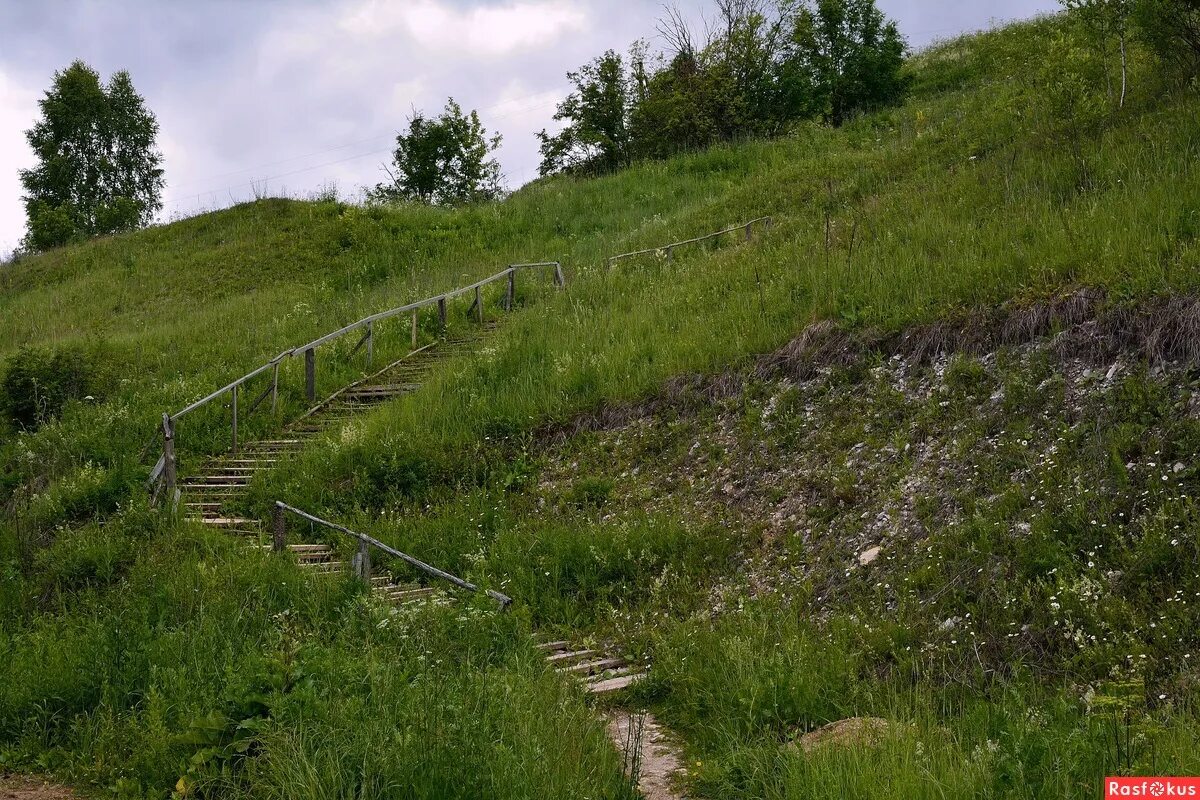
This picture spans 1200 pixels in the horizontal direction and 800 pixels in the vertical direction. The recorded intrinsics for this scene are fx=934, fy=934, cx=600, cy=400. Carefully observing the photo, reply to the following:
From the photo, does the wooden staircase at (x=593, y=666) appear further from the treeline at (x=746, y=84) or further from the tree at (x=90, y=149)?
the tree at (x=90, y=149)

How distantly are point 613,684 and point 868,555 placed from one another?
2590mm

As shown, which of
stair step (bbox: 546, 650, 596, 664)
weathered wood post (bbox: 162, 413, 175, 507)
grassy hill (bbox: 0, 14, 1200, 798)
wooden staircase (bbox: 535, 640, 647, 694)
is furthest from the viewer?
weathered wood post (bbox: 162, 413, 175, 507)

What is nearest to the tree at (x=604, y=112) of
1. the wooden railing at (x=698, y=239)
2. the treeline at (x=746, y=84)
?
the treeline at (x=746, y=84)

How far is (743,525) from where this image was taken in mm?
9867

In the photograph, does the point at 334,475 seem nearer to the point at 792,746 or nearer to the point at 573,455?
the point at 573,455

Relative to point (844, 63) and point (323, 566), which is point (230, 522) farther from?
point (844, 63)

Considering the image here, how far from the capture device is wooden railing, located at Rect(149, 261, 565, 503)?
47.6ft

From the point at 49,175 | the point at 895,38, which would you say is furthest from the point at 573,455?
the point at 49,175

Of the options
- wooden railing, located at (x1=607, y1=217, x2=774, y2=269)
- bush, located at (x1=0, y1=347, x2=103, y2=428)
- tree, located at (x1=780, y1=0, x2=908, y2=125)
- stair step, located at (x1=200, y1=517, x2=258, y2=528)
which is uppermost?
tree, located at (x1=780, y1=0, x2=908, y2=125)

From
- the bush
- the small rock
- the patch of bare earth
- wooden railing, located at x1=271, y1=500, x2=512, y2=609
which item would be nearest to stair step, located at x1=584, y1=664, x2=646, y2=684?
wooden railing, located at x1=271, y1=500, x2=512, y2=609

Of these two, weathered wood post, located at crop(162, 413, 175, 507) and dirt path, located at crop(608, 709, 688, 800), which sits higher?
weathered wood post, located at crop(162, 413, 175, 507)

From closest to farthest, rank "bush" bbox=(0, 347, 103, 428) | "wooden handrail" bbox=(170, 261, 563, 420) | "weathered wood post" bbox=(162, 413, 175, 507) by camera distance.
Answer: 1. "weathered wood post" bbox=(162, 413, 175, 507)
2. "wooden handrail" bbox=(170, 261, 563, 420)
3. "bush" bbox=(0, 347, 103, 428)

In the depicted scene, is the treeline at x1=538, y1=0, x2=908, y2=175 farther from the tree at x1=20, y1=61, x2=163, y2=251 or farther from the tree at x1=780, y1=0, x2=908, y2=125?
the tree at x1=20, y1=61, x2=163, y2=251

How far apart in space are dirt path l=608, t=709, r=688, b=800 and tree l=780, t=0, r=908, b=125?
3144 centimetres
